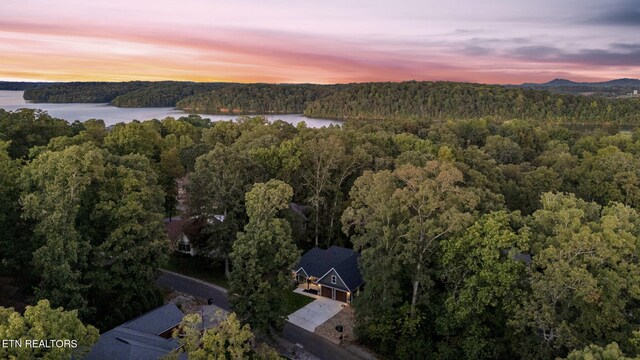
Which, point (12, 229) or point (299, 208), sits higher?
point (12, 229)

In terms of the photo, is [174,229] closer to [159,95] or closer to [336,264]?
[336,264]

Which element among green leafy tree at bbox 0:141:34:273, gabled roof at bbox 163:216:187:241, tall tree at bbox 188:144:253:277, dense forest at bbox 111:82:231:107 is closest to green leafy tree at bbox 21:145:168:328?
green leafy tree at bbox 0:141:34:273

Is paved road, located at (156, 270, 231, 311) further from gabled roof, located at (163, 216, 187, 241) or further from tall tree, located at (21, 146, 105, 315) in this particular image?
tall tree, located at (21, 146, 105, 315)

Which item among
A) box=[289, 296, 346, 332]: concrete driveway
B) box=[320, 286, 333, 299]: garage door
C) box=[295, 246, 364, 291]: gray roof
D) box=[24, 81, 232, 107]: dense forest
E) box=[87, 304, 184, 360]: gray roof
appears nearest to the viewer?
box=[87, 304, 184, 360]: gray roof

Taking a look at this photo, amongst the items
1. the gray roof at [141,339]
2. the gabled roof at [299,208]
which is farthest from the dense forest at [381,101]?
the gray roof at [141,339]

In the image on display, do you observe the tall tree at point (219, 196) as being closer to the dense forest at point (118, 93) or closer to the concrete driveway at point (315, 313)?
the concrete driveway at point (315, 313)

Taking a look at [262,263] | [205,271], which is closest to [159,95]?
[205,271]

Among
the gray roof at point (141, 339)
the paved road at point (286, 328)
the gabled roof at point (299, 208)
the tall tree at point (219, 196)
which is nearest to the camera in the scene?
the gray roof at point (141, 339)
